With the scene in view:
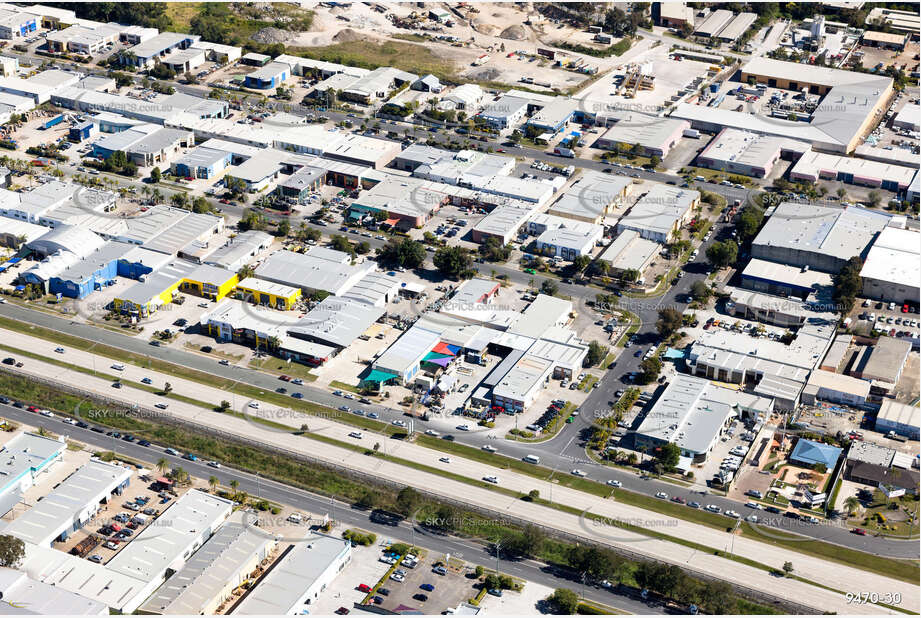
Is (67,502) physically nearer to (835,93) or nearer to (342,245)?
(342,245)

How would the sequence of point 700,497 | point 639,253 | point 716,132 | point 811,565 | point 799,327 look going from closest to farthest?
point 811,565 < point 700,497 < point 799,327 < point 639,253 < point 716,132

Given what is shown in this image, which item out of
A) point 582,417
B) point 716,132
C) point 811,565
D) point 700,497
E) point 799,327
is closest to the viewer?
point 811,565

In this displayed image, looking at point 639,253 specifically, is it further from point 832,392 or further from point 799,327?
point 832,392

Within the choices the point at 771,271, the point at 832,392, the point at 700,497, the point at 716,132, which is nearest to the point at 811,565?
the point at 700,497

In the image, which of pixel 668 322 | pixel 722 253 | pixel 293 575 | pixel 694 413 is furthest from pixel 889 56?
pixel 293 575

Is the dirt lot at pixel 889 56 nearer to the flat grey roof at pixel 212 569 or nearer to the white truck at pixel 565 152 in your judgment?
the white truck at pixel 565 152

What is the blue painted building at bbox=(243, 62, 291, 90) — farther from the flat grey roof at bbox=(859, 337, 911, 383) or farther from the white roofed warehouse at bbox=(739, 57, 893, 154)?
the flat grey roof at bbox=(859, 337, 911, 383)
